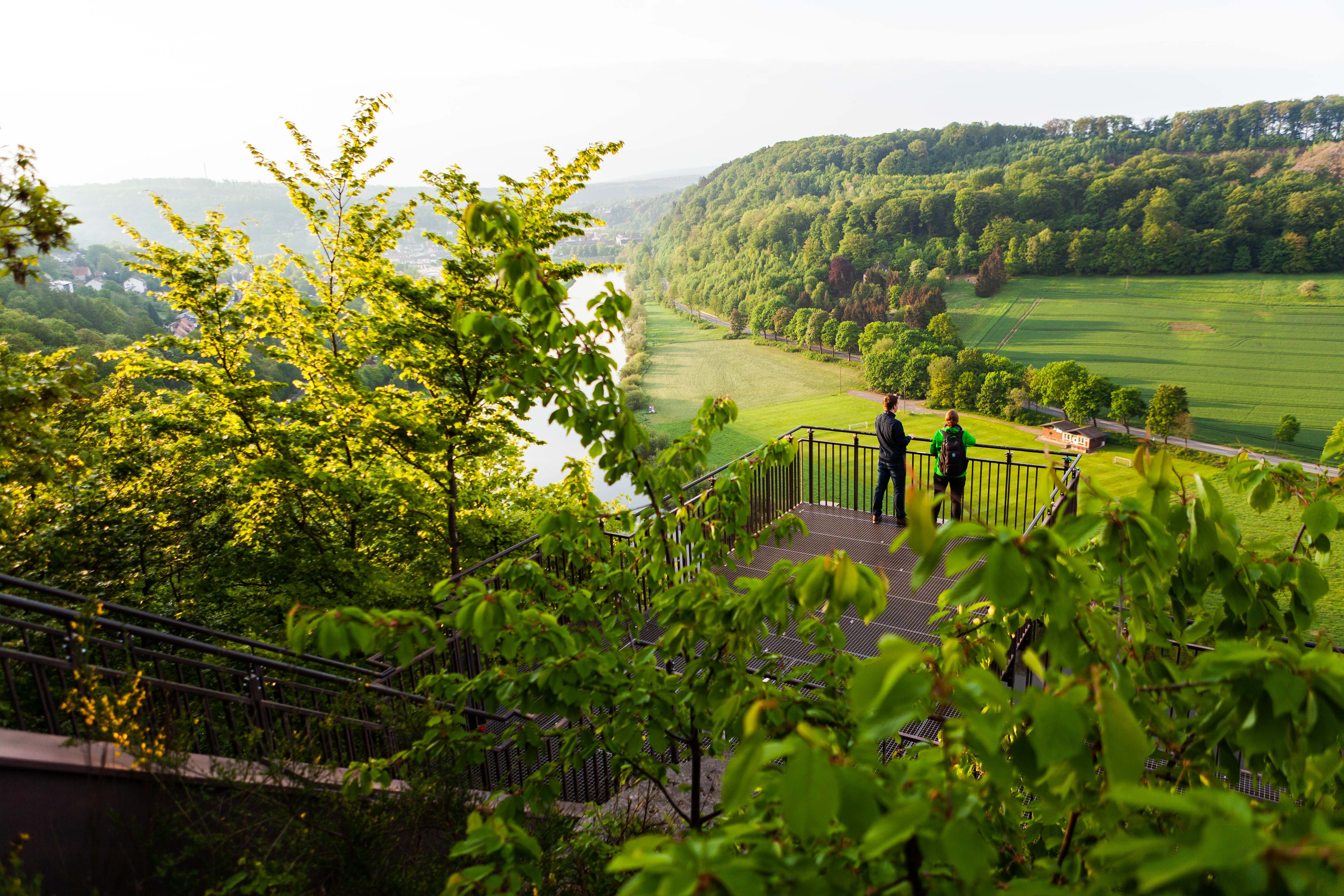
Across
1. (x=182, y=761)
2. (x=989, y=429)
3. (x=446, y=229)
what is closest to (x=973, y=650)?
(x=182, y=761)

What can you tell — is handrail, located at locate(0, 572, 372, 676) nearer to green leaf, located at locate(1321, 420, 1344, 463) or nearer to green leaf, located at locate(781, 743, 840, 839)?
green leaf, located at locate(781, 743, 840, 839)

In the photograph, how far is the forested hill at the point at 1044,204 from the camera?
133ft

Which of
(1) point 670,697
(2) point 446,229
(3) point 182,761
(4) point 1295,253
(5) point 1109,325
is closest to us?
(1) point 670,697

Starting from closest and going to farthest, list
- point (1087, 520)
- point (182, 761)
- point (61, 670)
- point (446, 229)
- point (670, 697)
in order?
point (1087, 520) → point (670, 697) → point (182, 761) → point (61, 670) → point (446, 229)

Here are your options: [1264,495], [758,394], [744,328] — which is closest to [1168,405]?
[758,394]

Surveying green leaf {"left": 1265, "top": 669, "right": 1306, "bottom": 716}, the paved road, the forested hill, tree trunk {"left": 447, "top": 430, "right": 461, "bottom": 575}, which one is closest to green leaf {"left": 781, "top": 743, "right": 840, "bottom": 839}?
green leaf {"left": 1265, "top": 669, "right": 1306, "bottom": 716}

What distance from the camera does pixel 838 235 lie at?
54656 mm

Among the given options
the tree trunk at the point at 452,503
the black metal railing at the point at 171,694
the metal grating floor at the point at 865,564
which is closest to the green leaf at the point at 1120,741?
the black metal railing at the point at 171,694

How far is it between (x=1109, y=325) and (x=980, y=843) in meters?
54.0

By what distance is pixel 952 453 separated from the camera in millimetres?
7590

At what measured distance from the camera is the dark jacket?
7.64m

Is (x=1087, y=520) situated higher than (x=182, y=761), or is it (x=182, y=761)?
(x=1087, y=520)

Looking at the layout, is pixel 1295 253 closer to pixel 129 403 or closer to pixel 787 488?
pixel 787 488

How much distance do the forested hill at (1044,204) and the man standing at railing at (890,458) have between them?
46.5 m
